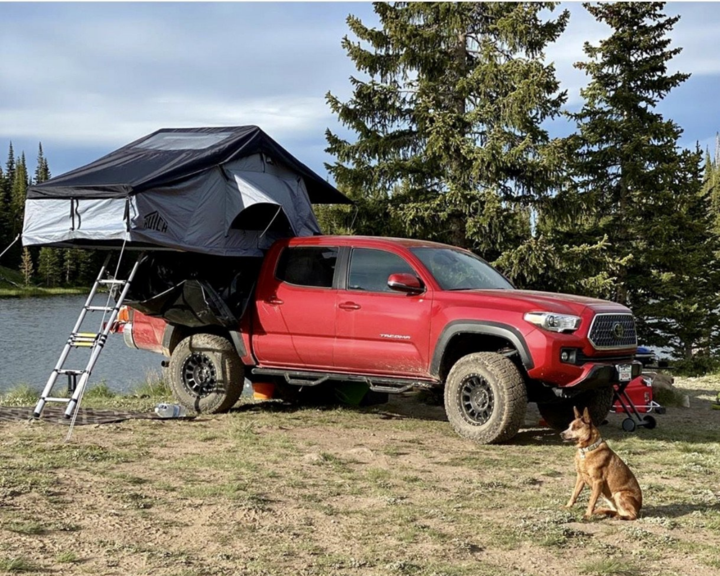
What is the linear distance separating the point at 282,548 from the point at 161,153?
6.62m

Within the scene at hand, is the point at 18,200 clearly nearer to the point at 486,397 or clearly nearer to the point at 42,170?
the point at 42,170

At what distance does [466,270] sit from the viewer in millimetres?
9438

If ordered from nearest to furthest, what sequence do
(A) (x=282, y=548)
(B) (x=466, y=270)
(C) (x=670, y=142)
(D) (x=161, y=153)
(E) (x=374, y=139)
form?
(A) (x=282, y=548) < (B) (x=466, y=270) < (D) (x=161, y=153) < (E) (x=374, y=139) < (C) (x=670, y=142)

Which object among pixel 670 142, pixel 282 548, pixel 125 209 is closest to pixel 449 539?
pixel 282 548

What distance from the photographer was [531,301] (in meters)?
8.27

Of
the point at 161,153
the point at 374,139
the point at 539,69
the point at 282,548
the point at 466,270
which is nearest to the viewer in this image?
the point at 282,548

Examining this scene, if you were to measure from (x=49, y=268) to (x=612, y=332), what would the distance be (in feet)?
240

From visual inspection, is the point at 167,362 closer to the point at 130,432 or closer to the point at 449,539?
the point at 130,432

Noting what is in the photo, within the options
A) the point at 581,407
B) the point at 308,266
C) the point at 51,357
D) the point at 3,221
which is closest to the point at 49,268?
the point at 3,221

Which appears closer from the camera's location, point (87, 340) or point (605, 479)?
point (605, 479)

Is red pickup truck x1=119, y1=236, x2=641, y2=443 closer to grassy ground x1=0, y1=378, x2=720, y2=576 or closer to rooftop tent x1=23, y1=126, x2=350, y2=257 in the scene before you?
grassy ground x1=0, y1=378, x2=720, y2=576

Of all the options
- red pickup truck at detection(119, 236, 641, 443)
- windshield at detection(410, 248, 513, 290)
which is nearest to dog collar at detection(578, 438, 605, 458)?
red pickup truck at detection(119, 236, 641, 443)

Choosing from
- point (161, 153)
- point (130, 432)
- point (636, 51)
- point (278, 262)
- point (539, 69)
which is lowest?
point (130, 432)

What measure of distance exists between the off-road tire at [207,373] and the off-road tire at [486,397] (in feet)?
9.09
